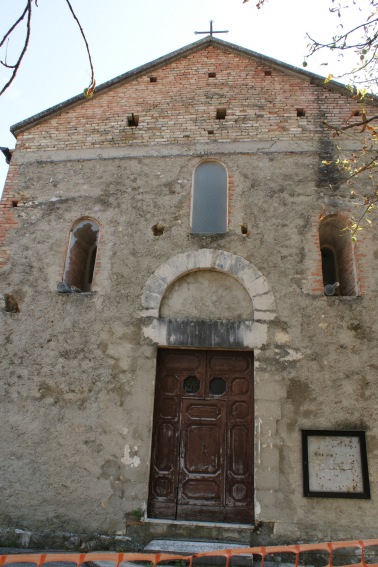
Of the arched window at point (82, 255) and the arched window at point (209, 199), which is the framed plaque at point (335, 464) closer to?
the arched window at point (209, 199)

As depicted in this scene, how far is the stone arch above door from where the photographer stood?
7172 millimetres

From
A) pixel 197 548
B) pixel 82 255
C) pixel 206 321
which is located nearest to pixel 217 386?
pixel 206 321

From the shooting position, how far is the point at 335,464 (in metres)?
6.38

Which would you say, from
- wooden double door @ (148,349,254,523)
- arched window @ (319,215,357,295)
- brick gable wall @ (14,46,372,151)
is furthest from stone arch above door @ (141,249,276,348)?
brick gable wall @ (14,46,372,151)

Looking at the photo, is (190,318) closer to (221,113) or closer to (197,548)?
(197,548)

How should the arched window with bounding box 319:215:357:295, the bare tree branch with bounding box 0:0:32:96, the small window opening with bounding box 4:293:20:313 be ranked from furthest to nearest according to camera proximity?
the small window opening with bounding box 4:293:20:313, the arched window with bounding box 319:215:357:295, the bare tree branch with bounding box 0:0:32:96

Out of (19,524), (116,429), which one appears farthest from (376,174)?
(19,524)

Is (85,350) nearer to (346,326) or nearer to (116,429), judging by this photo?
(116,429)

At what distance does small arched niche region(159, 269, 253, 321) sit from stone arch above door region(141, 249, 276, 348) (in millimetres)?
113

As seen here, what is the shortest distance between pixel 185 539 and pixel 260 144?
21.2ft

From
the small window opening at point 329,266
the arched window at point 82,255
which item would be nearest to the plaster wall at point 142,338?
the arched window at point 82,255

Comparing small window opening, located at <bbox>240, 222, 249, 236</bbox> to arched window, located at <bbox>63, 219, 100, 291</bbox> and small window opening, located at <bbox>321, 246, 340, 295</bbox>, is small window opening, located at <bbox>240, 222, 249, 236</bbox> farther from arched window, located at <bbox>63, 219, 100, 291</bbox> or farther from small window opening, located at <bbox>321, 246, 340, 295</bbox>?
arched window, located at <bbox>63, 219, 100, 291</bbox>

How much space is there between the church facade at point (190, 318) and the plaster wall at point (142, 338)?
3 cm

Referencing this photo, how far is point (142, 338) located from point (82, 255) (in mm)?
2226
